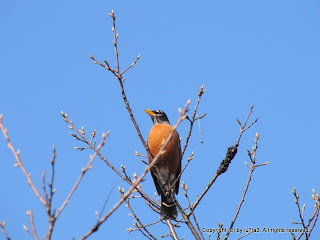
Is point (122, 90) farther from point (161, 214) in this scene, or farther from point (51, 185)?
point (51, 185)

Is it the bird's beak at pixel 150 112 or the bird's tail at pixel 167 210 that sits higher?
the bird's beak at pixel 150 112

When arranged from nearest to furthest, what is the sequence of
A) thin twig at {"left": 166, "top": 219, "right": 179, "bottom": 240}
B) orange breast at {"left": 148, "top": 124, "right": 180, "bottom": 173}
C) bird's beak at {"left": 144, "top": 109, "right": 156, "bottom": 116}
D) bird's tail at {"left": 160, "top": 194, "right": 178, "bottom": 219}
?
thin twig at {"left": 166, "top": 219, "right": 179, "bottom": 240} < bird's tail at {"left": 160, "top": 194, "right": 178, "bottom": 219} < orange breast at {"left": 148, "top": 124, "right": 180, "bottom": 173} < bird's beak at {"left": 144, "top": 109, "right": 156, "bottom": 116}

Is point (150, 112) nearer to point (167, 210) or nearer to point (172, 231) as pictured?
point (167, 210)

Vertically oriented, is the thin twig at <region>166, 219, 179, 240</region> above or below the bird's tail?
below

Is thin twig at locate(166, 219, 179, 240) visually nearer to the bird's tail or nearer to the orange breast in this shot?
the bird's tail

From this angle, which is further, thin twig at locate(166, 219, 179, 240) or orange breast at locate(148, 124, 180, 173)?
orange breast at locate(148, 124, 180, 173)

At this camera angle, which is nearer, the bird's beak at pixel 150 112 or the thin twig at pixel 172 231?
the thin twig at pixel 172 231

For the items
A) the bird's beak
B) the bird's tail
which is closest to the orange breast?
the bird's tail

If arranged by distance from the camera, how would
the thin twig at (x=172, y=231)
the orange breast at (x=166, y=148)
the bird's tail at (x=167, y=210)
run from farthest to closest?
the orange breast at (x=166, y=148)
the bird's tail at (x=167, y=210)
the thin twig at (x=172, y=231)

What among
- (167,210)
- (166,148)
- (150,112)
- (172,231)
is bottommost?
(172,231)

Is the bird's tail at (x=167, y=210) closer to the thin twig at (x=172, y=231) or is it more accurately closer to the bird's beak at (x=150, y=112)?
the thin twig at (x=172, y=231)

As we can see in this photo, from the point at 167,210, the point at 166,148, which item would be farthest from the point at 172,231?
the point at 166,148

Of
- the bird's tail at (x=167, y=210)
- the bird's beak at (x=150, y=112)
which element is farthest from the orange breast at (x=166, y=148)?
the bird's beak at (x=150, y=112)

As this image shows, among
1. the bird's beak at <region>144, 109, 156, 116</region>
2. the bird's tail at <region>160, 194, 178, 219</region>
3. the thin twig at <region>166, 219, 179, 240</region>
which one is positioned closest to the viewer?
the thin twig at <region>166, 219, 179, 240</region>
